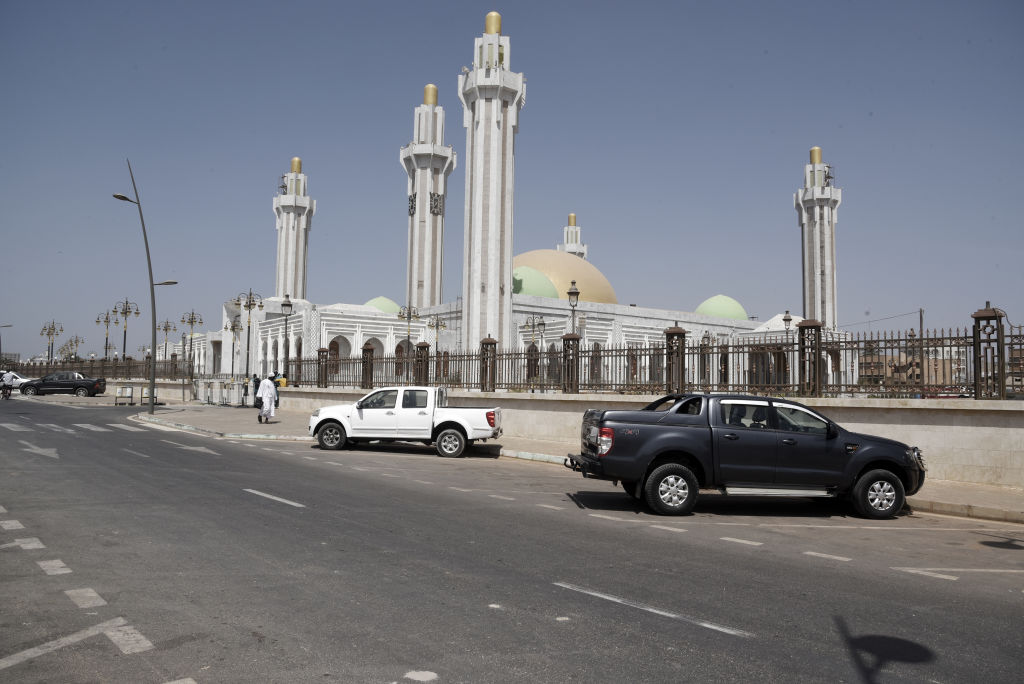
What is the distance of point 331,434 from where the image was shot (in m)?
18.0

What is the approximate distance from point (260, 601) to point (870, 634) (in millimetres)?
4149

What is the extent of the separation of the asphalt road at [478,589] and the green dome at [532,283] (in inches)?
2029

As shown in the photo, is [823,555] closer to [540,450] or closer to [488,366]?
[540,450]

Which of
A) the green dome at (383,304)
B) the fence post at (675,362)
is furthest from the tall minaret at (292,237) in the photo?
the fence post at (675,362)

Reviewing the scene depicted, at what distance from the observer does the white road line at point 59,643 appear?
4.08 meters

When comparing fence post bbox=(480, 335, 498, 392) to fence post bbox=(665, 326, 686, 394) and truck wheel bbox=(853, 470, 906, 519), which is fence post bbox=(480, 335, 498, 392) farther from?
truck wheel bbox=(853, 470, 906, 519)

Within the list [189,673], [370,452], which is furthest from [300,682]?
[370,452]

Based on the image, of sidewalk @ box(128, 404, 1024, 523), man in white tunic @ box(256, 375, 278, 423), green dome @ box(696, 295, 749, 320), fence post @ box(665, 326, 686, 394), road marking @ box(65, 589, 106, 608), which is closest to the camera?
road marking @ box(65, 589, 106, 608)

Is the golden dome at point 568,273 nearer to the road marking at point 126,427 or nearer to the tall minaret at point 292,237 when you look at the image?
the tall minaret at point 292,237

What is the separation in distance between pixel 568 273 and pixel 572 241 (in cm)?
2529

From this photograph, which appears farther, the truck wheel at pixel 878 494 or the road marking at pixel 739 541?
the truck wheel at pixel 878 494

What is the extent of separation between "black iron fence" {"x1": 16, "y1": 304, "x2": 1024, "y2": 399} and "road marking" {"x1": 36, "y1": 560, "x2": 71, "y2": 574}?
42.7 ft

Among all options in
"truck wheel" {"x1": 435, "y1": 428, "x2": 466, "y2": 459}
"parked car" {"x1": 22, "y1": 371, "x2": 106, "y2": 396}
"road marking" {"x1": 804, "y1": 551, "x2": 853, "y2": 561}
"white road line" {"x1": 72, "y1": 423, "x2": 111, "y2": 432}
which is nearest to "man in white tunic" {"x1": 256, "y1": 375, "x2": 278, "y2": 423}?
"white road line" {"x1": 72, "y1": 423, "x2": 111, "y2": 432}

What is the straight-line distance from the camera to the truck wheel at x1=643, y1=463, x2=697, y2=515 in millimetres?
9586
